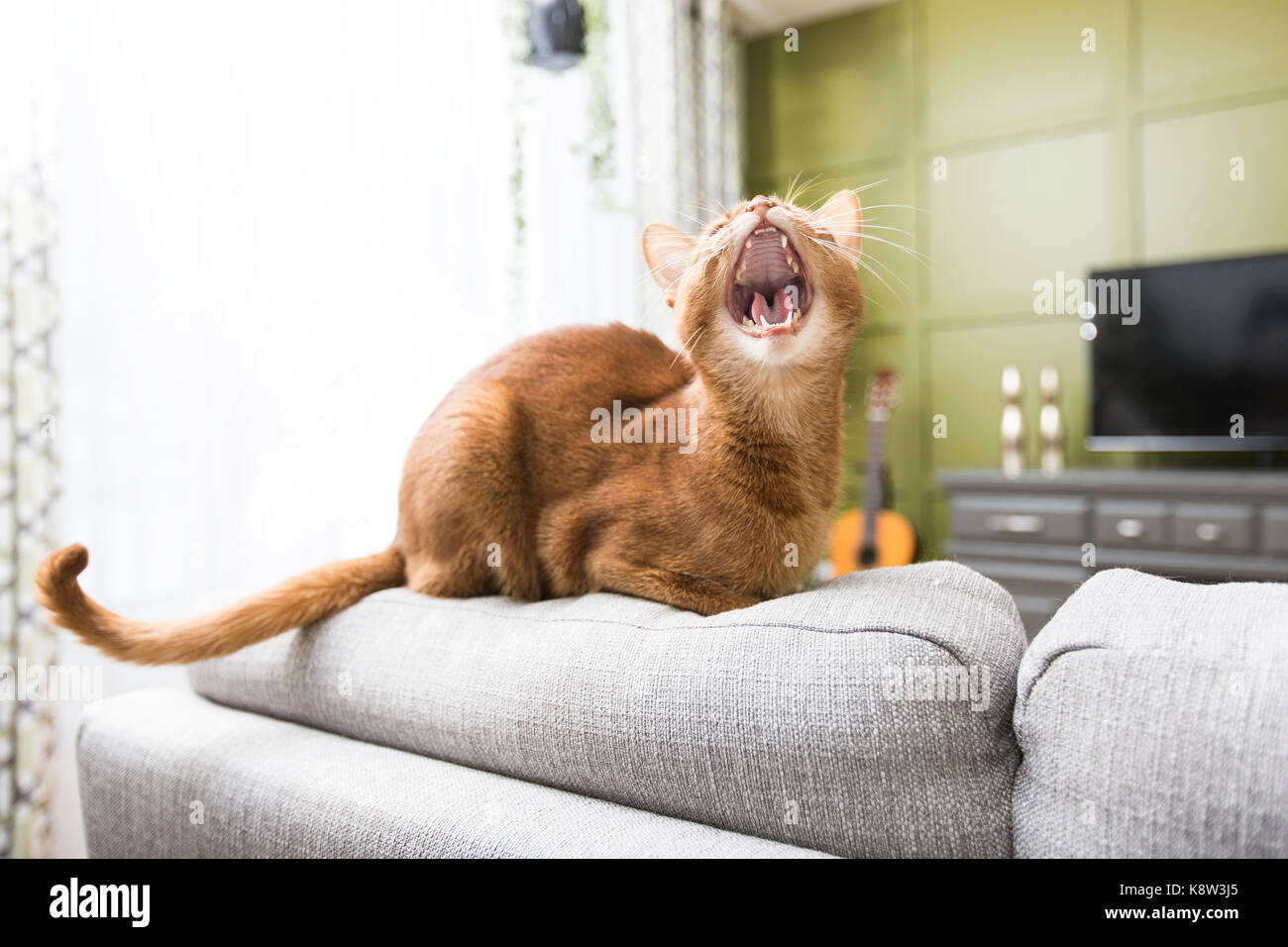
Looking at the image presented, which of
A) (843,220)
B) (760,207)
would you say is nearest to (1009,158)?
(843,220)

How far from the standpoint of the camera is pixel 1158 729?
0.52 m

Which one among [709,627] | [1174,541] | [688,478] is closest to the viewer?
[709,627]

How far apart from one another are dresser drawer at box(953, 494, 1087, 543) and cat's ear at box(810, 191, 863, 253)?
2786mm

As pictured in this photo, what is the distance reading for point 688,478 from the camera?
101 cm

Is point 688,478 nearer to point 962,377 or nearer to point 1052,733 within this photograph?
point 1052,733

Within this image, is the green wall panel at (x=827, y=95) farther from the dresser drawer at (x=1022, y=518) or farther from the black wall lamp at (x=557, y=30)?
the black wall lamp at (x=557, y=30)

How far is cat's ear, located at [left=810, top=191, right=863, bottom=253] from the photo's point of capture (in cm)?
98

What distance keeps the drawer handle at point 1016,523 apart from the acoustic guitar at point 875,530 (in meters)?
0.35

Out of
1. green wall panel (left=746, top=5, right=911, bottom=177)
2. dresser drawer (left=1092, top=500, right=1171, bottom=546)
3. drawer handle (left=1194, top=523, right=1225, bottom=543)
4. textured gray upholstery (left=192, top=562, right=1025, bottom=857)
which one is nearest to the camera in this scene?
textured gray upholstery (left=192, top=562, right=1025, bottom=857)

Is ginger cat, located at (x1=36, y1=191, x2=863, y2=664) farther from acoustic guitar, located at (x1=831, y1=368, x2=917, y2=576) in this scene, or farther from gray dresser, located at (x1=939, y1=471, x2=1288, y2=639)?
acoustic guitar, located at (x1=831, y1=368, x2=917, y2=576)

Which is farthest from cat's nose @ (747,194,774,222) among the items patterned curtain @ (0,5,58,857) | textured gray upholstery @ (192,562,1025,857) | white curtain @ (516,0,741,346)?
white curtain @ (516,0,741,346)

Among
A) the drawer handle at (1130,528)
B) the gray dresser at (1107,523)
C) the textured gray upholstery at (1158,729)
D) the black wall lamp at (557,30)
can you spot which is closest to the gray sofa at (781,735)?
the textured gray upholstery at (1158,729)

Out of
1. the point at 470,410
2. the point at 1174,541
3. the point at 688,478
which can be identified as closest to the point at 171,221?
the point at 470,410

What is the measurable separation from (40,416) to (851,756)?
176 centimetres
